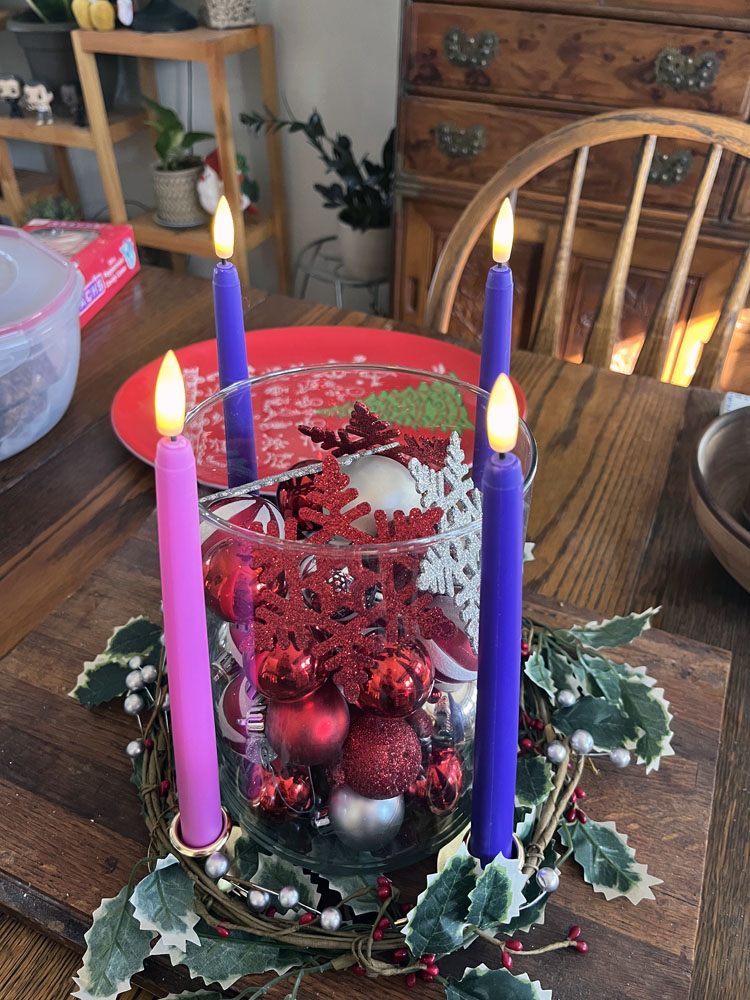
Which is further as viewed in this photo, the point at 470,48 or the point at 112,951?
the point at 470,48

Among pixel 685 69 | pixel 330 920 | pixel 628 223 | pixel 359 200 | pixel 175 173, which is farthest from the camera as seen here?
pixel 175 173

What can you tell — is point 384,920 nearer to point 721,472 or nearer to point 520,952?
point 520,952

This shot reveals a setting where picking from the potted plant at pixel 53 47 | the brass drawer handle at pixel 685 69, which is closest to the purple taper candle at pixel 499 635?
the brass drawer handle at pixel 685 69

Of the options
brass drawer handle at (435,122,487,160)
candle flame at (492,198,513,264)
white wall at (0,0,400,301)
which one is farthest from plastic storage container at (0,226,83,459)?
white wall at (0,0,400,301)

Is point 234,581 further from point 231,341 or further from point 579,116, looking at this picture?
point 579,116

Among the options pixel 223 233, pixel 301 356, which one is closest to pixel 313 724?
pixel 223 233

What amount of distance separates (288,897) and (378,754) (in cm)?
7

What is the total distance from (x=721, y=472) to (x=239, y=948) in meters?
0.44

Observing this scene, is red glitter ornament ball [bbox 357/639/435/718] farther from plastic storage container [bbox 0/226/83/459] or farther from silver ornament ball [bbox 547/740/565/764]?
plastic storage container [bbox 0/226/83/459]

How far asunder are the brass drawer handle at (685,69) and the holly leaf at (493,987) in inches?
54.2

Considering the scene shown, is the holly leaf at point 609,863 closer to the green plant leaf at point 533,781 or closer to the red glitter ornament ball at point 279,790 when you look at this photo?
the green plant leaf at point 533,781

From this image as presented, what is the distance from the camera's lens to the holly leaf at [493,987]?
30cm

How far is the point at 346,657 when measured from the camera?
290 mm

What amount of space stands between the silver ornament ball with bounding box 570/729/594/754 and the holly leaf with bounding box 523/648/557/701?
29 millimetres
